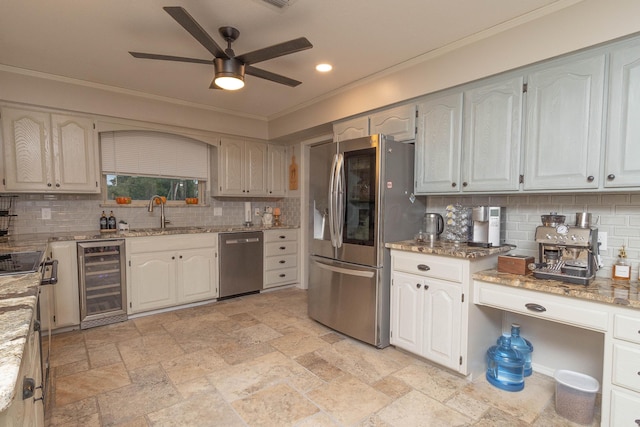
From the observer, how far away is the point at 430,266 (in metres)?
2.43

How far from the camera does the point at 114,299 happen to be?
10.8ft

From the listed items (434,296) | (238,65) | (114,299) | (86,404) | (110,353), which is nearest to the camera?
(86,404)

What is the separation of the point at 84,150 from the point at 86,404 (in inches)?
97.8

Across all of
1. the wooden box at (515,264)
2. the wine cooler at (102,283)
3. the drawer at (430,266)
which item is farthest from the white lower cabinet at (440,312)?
the wine cooler at (102,283)

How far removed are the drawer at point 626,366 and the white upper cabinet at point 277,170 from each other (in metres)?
Answer: 3.97

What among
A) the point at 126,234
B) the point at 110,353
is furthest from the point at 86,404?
the point at 126,234

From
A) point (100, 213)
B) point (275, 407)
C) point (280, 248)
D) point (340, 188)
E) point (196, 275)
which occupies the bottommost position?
point (275, 407)

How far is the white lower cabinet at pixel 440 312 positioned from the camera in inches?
88.3

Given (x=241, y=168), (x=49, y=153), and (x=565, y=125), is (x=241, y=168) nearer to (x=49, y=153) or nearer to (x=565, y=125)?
(x=49, y=153)

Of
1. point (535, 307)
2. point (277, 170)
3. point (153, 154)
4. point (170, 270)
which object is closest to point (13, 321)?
point (535, 307)

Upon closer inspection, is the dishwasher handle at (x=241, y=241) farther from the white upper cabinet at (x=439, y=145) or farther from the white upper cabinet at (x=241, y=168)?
the white upper cabinet at (x=439, y=145)

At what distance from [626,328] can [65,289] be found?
415 cm

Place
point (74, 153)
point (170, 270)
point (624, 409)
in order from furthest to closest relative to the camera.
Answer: point (170, 270), point (74, 153), point (624, 409)

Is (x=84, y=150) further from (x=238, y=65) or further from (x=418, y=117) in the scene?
(x=418, y=117)
